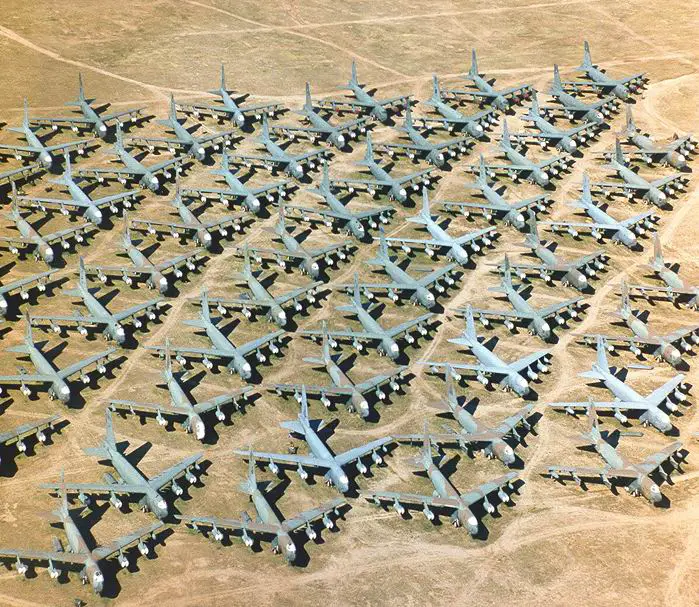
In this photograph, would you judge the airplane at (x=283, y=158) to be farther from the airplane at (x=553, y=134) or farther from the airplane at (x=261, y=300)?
the airplane at (x=553, y=134)

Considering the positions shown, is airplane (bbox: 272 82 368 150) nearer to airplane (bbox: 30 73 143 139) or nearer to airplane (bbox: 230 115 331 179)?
airplane (bbox: 230 115 331 179)

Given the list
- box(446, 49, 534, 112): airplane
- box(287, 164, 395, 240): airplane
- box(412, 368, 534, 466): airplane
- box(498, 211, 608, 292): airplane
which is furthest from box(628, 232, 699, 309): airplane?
box(446, 49, 534, 112): airplane

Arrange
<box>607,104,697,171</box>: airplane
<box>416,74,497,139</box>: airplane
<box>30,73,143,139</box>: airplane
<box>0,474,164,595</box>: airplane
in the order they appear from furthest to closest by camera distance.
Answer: <box>416,74,497,139</box>: airplane
<box>30,73,143,139</box>: airplane
<box>607,104,697,171</box>: airplane
<box>0,474,164,595</box>: airplane

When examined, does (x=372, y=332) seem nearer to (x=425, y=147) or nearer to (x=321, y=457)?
(x=321, y=457)

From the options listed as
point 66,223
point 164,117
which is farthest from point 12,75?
point 66,223

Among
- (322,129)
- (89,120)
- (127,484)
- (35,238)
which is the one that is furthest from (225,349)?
(89,120)

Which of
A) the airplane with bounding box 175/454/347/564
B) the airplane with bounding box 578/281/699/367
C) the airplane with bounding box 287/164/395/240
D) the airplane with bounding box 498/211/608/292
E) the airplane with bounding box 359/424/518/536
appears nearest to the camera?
the airplane with bounding box 175/454/347/564
